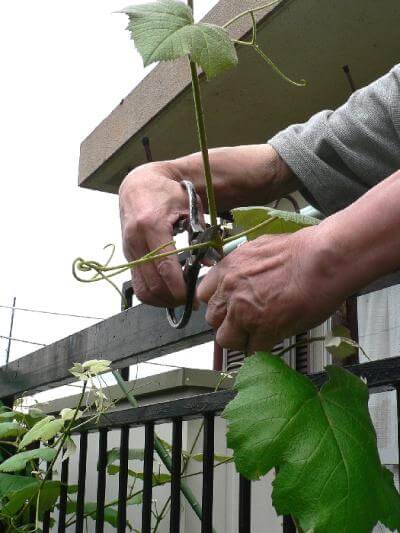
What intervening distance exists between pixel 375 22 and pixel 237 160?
6.30 feet

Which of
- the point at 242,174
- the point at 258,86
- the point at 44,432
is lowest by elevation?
the point at 44,432

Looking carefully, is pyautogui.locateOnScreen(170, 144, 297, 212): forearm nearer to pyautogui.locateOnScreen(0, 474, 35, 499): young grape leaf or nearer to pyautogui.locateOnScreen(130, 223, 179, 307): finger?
pyautogui.locateOnScreen(130, 223, 179, 307): finger

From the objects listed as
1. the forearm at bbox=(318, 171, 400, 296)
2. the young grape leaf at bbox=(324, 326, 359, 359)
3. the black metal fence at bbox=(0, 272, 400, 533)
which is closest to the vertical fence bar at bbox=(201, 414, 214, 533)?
the black metal fence at bbox=(0, 272, 400, 533)

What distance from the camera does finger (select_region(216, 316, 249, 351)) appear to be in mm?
733

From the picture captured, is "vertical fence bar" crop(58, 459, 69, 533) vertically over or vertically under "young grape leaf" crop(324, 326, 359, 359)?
under

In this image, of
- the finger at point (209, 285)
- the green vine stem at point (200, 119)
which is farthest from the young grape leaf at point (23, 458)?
the green vine stem at point (200, 119)

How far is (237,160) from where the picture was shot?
1.21 meters

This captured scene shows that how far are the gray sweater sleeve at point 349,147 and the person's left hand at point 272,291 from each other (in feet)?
1.52

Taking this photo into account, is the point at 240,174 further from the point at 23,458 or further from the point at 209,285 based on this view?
the point at 23,458

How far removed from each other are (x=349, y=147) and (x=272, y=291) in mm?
540

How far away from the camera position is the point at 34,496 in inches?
60.1

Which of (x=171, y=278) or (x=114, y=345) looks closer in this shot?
(x=171, y=278)

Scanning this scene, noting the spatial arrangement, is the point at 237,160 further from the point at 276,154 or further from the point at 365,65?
the point at 365,65

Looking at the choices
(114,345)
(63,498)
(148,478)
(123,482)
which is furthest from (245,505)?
(63,498)
